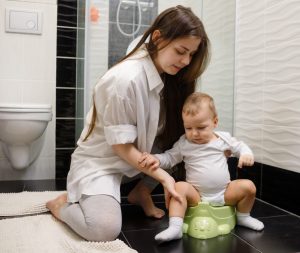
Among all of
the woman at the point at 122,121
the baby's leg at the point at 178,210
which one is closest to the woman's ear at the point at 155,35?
the woman at the point at 122,121

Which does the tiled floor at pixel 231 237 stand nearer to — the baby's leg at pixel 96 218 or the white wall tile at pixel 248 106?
the baby's leg at pixel 96 218

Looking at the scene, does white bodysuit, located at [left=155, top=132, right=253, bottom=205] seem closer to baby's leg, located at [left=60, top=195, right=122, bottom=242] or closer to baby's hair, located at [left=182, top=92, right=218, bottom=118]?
baby's hair, located at [left=182, top=92, right=218, bottom=118]

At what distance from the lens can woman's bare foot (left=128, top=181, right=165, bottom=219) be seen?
1579 mm

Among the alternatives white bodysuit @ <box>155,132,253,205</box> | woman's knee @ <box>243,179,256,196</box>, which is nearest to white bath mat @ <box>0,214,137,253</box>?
white bodysuit @ <box>155,132,253,205</box>

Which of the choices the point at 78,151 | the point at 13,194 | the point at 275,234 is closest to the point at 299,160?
the point at 275,234

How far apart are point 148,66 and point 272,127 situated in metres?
0.78

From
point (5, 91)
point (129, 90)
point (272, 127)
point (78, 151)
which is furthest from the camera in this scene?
point (5, 91)

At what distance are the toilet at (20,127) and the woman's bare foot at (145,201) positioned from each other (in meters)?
0.71

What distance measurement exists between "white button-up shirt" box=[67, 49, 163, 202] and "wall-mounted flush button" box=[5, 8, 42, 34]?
3.53 feet

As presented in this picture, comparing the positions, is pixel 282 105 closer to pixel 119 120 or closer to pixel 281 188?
pixel 281 188

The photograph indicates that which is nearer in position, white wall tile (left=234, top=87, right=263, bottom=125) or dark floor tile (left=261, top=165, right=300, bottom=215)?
dark floor tile (left=261, top=165, right=300, bottom=215)

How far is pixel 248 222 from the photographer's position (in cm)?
145

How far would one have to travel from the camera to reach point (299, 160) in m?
1.63

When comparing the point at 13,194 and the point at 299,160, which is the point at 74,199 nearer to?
the point at 13,194
